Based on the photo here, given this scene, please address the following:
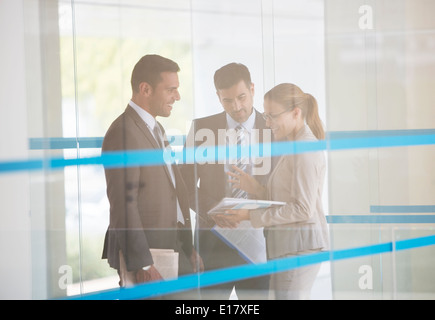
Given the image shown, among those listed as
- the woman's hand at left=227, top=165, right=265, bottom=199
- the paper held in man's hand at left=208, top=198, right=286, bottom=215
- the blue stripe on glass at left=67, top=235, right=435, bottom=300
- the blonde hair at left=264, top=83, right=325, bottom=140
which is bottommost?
the blue stripe on glass at left=67, top=235, right=435, bottom=300

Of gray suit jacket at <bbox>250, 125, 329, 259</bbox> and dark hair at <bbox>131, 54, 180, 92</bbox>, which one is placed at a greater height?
dark hair at <bbox>131, 54, 180, 92</bbox>

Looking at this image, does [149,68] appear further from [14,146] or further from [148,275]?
[148,275]

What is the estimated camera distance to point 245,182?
3383 mm

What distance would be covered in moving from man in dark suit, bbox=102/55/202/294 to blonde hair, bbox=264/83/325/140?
2.10 feet

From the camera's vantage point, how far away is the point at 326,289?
135 inches

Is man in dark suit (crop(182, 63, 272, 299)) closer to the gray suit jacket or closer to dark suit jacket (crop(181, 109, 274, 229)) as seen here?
dark suit jacket (crop(181, 109, 274, 229))

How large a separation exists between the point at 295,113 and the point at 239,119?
0.36 m

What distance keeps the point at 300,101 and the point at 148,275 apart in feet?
4.89

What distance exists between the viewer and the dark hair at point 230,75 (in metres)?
3.35

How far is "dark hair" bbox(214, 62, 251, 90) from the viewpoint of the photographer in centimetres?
335

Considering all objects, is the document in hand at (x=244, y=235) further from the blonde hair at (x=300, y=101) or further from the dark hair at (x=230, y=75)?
the dark hair at (x=230, y=75)

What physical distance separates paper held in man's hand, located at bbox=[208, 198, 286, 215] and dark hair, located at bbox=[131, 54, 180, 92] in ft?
2.96

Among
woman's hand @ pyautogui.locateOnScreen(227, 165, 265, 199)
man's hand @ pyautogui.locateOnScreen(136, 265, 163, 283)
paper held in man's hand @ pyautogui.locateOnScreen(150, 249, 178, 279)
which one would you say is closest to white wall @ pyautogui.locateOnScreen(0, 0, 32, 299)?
man's hand @ pyautogui.locateOnScreen(136, 265, 163, 283)
